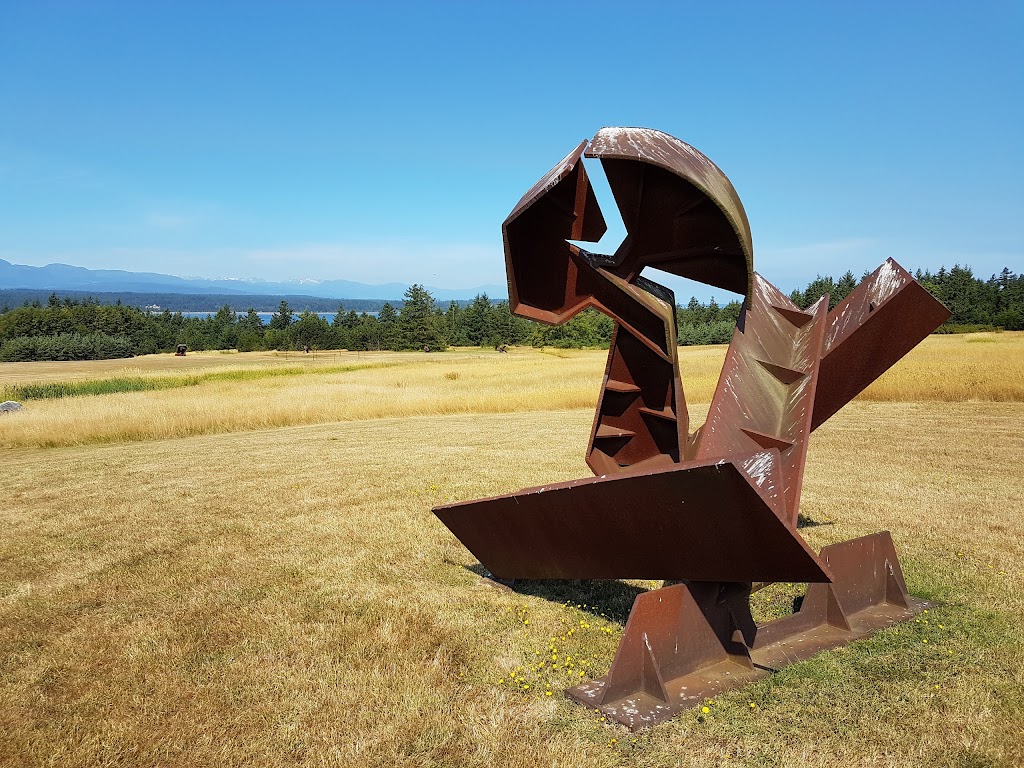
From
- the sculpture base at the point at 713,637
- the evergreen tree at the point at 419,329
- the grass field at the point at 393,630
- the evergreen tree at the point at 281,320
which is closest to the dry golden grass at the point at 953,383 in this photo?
the grass field at the point at 393,630

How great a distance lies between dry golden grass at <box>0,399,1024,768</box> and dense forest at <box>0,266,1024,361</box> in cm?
6228

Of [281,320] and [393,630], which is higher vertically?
[281,320]

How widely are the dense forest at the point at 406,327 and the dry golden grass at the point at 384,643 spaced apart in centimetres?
6228

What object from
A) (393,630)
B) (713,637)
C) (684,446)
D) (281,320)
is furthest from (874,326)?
(281,320)

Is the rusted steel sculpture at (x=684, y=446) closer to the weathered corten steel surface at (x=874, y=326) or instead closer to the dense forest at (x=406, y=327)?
the weathered corten steel surface at (x=874, y=326)

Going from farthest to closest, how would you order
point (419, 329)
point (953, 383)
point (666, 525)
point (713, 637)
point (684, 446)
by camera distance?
point (419, 329)
point (953, 383)
point (684, 446)
point (713, 637)
point (666, 525)

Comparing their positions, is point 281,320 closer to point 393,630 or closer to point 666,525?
point 393,630

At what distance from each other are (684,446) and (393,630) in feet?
9.16

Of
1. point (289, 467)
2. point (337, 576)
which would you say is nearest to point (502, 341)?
point (289, 467)

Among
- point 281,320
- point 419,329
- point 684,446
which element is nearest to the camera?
point 684,446

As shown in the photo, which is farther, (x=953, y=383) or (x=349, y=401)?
(x=349, y=401)

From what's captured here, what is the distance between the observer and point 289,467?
1326 cm

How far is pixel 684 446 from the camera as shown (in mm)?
5652

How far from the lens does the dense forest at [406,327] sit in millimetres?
72250
